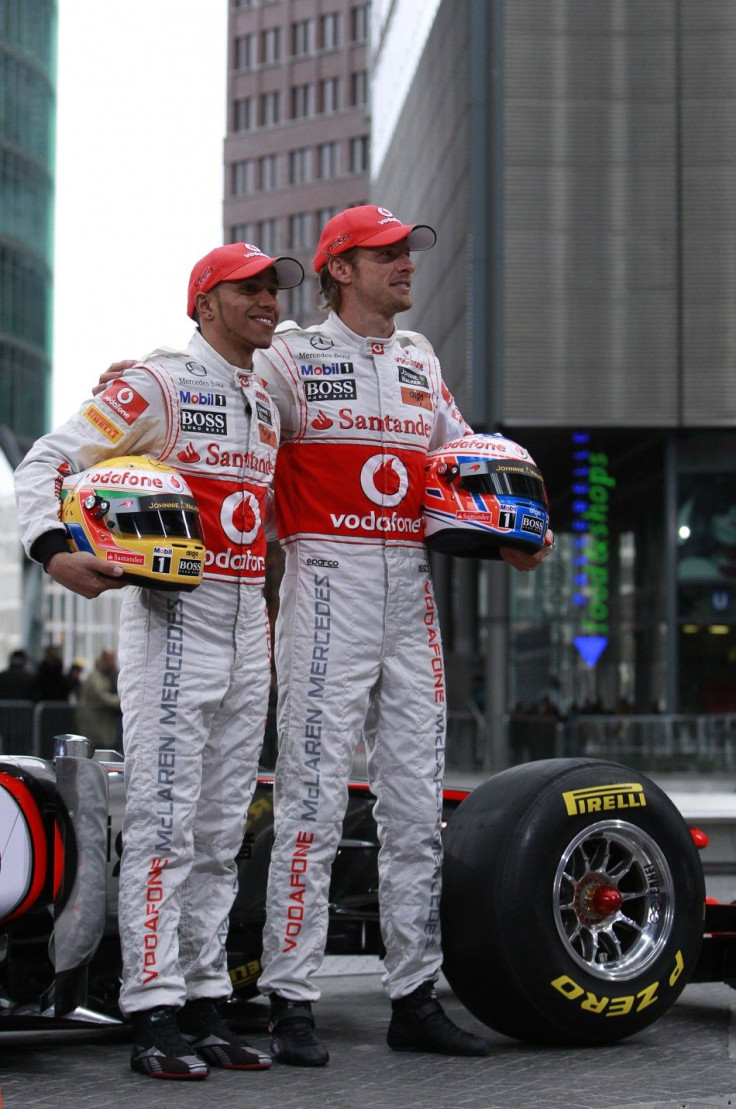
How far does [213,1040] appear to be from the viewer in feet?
16.3

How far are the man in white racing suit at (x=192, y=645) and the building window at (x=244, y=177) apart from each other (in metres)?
108

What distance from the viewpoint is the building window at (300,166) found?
10844 cm

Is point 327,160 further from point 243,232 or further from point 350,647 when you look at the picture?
point 350,647

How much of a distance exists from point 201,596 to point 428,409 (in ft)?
3.41

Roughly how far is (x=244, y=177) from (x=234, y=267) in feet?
358

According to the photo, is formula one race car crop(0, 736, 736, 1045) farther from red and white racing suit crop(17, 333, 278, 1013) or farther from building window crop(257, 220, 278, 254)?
building window crop(257, 220, 278, 254)

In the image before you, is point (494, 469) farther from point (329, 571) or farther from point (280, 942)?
point (280, 942)

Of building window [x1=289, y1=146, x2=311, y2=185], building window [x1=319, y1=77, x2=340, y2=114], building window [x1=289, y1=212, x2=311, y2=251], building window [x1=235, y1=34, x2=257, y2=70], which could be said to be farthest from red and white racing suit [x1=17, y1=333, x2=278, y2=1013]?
building window [x1=235, y1=34, x2=257, y2=70]

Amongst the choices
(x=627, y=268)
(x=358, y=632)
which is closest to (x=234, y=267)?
(x=358, y=632)

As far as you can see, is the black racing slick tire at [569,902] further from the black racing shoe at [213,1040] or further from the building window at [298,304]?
the building window at [298,304]

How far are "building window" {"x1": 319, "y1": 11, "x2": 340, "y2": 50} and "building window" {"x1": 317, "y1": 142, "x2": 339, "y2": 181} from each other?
5.79m

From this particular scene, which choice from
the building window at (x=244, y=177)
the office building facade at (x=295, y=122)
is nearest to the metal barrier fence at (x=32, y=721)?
the office building facade at (x=295, y=122)

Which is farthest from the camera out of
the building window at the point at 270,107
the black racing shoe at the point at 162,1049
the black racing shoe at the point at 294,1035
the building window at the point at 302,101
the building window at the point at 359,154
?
the building window at the point at 270,107

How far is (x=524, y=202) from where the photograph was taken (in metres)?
30.9
